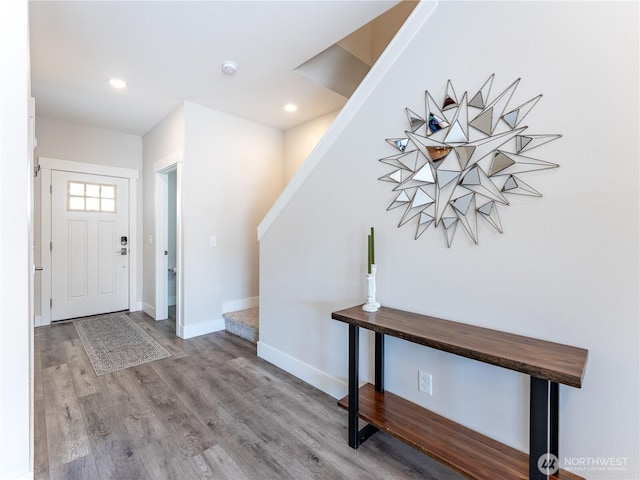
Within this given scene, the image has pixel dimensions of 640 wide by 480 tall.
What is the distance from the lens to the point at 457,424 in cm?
158

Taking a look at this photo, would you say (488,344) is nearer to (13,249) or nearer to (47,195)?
(13,249)

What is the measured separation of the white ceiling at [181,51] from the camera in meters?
1.98

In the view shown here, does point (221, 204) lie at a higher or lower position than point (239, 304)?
higher

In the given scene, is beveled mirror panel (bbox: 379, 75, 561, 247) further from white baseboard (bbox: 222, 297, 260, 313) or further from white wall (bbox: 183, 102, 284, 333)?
white baseboard (bbox: 222, 297, 260, 313)

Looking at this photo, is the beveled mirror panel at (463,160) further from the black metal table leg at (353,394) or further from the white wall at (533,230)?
the black metal table leg at (353,394)

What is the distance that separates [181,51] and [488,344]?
9.49 feet

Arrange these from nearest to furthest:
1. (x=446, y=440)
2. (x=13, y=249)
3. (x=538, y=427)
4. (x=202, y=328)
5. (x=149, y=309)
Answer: (x=538, y=427) < (x=13, y=249) < (x=446, y=440) < (x=202, y=328) < (x=149, y=309)

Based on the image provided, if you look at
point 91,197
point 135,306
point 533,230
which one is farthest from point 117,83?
point 533,230

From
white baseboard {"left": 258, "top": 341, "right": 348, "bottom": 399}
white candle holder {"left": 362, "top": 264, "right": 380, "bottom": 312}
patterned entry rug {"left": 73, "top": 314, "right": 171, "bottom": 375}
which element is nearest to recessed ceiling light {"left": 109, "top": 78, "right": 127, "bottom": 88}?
patterned entry rug {"left": 73, "top": 314, "right": 171, "bottom": 375}

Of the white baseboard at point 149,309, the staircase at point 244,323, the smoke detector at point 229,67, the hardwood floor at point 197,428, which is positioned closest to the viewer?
the hardwood floor at point 197,428

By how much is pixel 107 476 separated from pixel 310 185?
2073 millimetres

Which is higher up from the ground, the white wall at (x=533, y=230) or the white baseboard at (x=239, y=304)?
the white wall at (x=533, y=230)

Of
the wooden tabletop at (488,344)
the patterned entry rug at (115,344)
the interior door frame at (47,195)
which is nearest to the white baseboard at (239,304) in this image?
the patterned entry rug at (115,344)

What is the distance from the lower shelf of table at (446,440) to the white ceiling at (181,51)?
2.51 m
